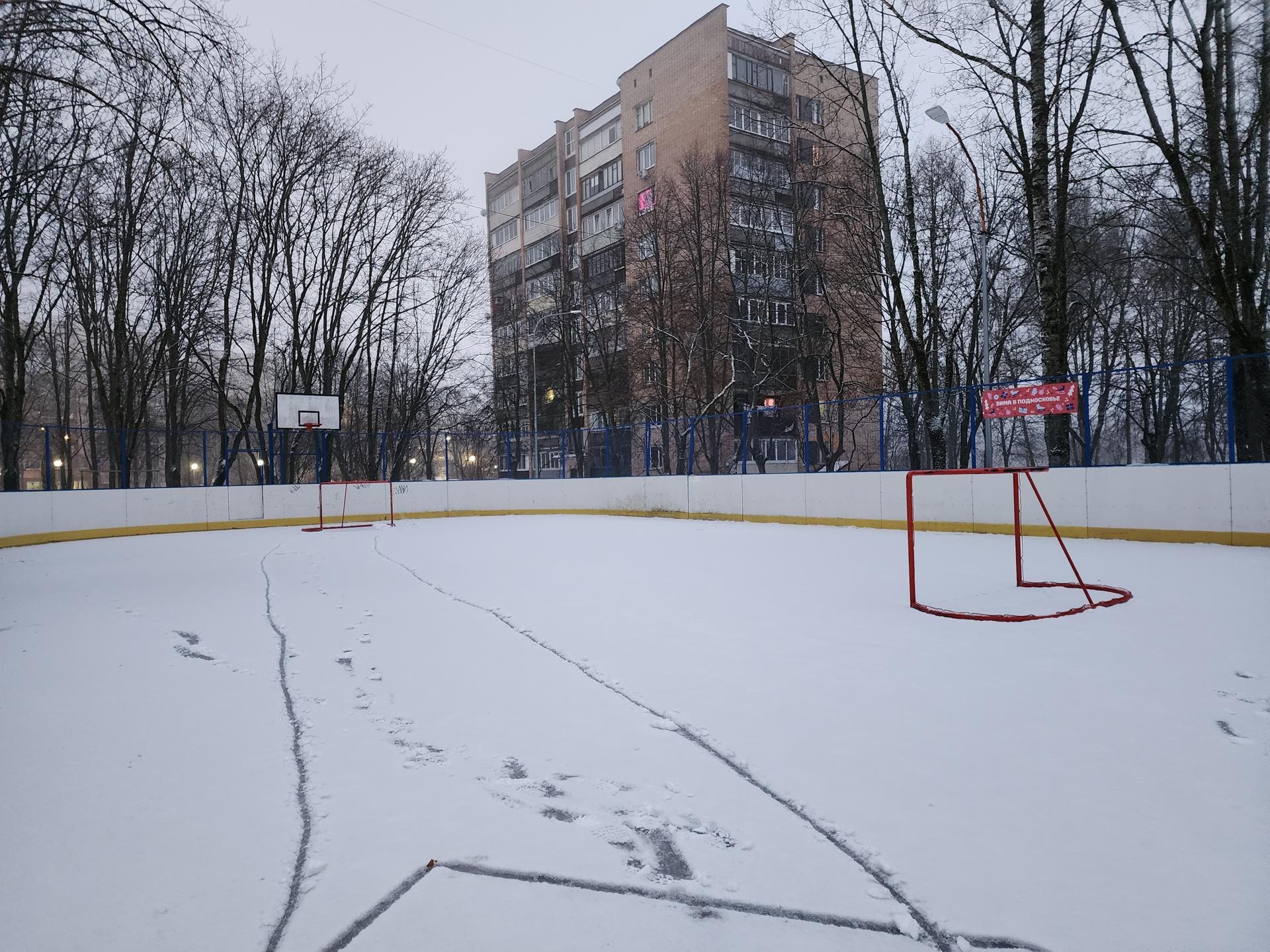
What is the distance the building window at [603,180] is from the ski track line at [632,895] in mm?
48623

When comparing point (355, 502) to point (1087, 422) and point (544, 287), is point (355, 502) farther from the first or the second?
point (1087, 422)

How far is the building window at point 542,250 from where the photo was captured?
2172 inches

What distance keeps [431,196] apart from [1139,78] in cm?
2248

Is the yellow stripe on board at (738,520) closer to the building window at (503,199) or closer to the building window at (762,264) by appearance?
the building window at (762,264)

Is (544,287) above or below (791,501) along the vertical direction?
above

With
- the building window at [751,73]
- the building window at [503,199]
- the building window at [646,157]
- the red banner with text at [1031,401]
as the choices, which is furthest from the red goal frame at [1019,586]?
the building window at [503,199]

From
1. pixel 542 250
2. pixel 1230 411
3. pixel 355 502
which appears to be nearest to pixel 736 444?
pixel 1230 411

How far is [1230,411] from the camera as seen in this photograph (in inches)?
441

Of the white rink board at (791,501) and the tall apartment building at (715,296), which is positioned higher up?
the tall apartment building at (715,296)

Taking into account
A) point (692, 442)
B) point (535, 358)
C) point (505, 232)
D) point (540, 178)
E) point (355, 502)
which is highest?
point (540, 178)

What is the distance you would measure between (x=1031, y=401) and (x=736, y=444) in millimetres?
7379

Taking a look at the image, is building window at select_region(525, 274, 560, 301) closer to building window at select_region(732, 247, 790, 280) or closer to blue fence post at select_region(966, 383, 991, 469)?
building window at select_region(732, 247, 790, 280)

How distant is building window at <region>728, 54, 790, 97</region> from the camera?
38.7m

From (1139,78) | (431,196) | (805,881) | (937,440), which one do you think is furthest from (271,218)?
(805,881)
